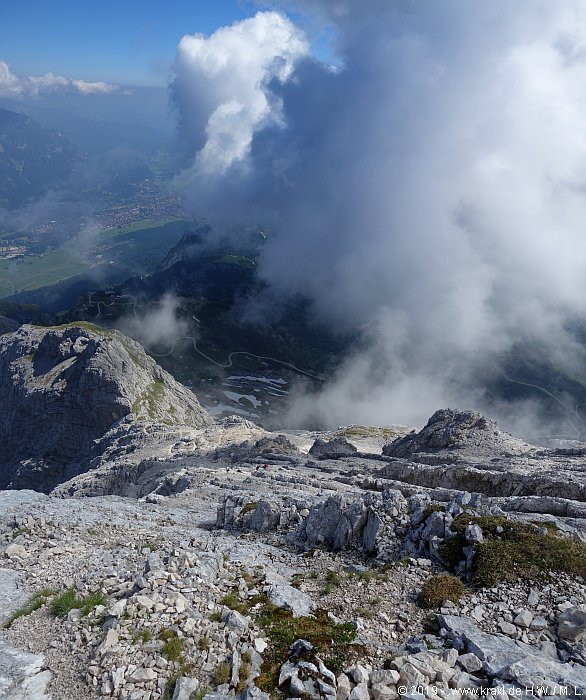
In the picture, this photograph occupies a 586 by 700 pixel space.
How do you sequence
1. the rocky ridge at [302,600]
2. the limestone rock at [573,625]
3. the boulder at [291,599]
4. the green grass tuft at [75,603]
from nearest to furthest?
the rocky ridge at [302,600], the limestone rock at [573,625], the green grass tuft at [75,603], the boulder at [291,599]

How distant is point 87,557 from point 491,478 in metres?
40.2

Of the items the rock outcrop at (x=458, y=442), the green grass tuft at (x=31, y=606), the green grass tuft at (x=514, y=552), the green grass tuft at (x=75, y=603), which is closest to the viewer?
the green grass tuft at (x=75, y=603)

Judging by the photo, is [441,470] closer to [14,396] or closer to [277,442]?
[277,442]

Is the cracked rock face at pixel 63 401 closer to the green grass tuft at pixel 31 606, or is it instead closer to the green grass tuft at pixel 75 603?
the green grass tuft at pixel 31 606

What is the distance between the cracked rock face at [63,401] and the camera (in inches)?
5389

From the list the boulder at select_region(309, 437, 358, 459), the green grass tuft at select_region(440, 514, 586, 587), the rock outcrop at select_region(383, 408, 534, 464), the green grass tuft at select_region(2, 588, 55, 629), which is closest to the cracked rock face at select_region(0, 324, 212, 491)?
the boulder at select_region(309, 437, 358, 459)

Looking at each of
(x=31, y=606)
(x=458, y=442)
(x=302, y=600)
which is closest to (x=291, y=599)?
(x=302, y=600)

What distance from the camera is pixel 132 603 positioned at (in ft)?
64.9

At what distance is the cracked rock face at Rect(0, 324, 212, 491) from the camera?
449 ft

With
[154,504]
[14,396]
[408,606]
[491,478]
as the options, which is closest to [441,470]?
[491,478]

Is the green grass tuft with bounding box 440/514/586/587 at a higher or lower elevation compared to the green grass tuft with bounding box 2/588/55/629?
higher

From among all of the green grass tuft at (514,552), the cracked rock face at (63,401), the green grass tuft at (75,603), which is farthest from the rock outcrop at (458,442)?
the cracked rock face at (63,401)

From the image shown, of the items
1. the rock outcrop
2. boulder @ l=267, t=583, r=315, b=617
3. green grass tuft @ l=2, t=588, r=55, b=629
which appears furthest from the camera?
the rock outcrop

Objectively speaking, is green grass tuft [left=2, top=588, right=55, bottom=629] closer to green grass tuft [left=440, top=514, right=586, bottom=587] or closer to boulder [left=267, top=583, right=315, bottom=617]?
boulder [left=267, top=583, right=315, bottom=617]
